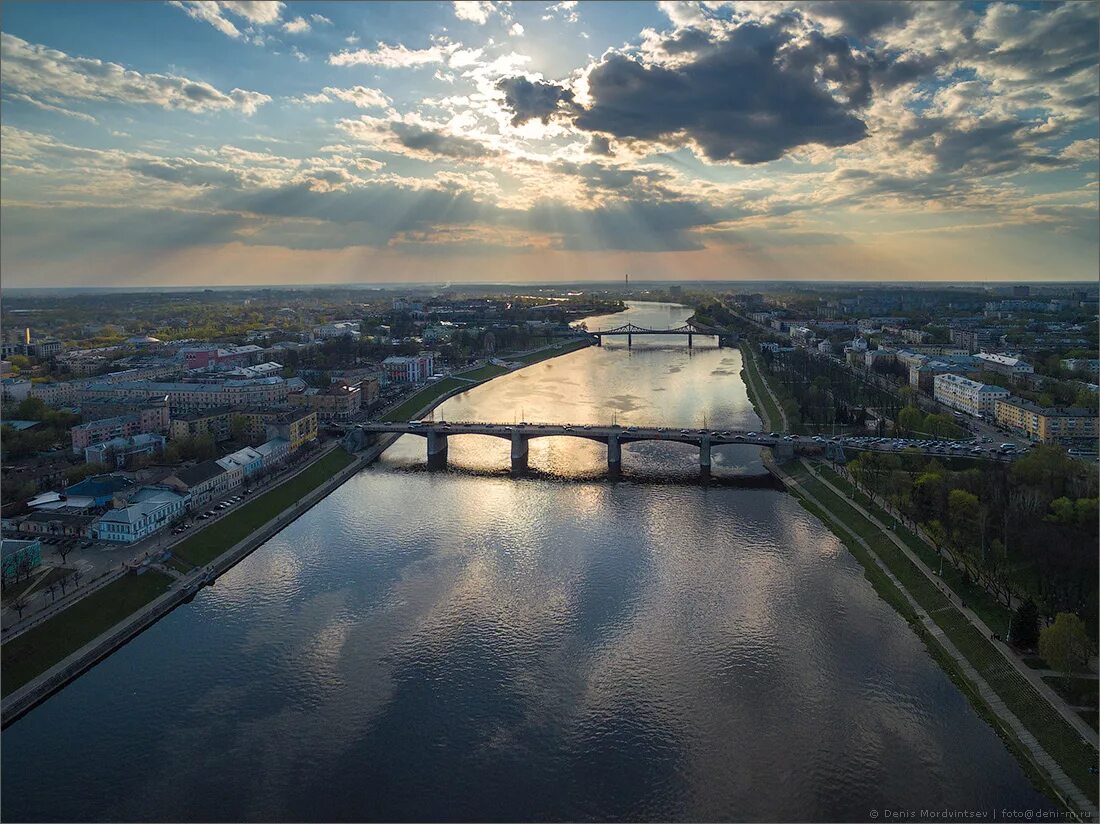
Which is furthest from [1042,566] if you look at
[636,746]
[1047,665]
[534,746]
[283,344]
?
[283,344]

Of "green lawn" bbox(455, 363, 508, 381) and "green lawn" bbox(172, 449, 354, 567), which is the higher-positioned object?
"green lawn" bbox(455, 363, 508, 381)

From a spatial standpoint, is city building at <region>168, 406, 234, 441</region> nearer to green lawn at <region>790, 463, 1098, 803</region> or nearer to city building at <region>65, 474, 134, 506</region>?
city building at <region>65, 474, 134, 506</region>

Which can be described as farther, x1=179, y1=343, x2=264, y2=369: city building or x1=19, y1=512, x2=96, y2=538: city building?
x1=179, y1=343, x2=264, y2=369: city building

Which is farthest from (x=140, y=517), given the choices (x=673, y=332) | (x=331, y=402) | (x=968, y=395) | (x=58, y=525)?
(x=673, y=332)

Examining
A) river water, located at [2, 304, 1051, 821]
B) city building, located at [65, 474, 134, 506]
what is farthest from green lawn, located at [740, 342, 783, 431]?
city building, located at [65, 474, 134, 506]

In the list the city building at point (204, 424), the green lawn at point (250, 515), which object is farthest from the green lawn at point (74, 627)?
the city building at point (204, 424)

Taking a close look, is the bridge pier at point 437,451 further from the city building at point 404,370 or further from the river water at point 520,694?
the city building at point 404,370

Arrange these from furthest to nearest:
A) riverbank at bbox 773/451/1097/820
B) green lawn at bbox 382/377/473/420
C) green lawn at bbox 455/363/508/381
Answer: green lawn at bbox 455/363/508/381, green lawn at bbox 382/377/473/420, riverbank at bbox 773/451/1097/820
